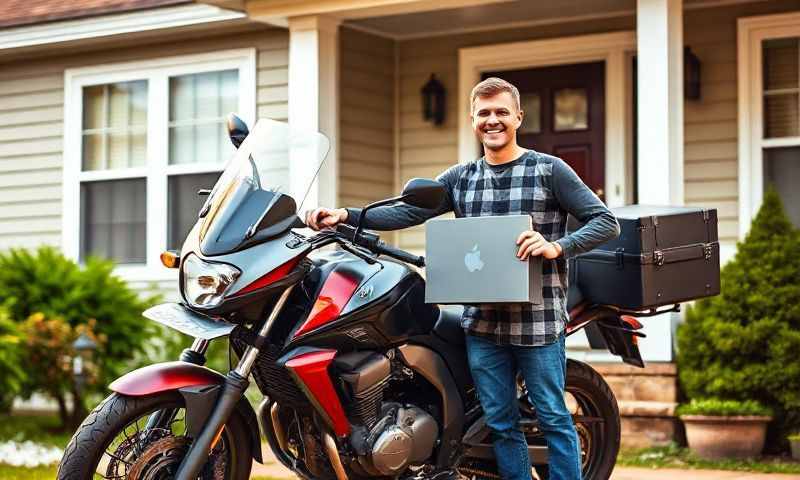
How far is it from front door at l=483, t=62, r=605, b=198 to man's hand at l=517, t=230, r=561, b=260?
5.35m

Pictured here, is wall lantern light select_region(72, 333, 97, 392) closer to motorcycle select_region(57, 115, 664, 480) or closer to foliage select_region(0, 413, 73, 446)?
foliage select_region(0, 413, 73, 446)

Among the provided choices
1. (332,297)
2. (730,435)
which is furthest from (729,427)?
A: (332,297)

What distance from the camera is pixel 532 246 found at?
420 centimetres

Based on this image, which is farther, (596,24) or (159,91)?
(159,91)

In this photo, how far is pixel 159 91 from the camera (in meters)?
10.7

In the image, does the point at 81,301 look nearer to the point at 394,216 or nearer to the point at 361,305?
the point at 394,216

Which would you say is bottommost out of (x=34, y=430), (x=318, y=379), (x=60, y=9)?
(x=34, y=430)

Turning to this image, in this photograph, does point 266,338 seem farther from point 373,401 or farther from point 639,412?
point 639,412

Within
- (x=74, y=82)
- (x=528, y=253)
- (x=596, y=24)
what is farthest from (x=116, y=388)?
(x=74, y=82)

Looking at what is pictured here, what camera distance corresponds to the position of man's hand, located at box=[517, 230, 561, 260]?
13.8 feet

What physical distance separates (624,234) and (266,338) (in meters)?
1.69

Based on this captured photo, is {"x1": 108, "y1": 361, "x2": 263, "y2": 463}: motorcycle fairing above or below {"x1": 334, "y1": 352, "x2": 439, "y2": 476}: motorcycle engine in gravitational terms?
above

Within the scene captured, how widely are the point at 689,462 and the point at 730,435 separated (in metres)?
0.30

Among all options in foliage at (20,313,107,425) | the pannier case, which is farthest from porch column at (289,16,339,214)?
the pannier case
